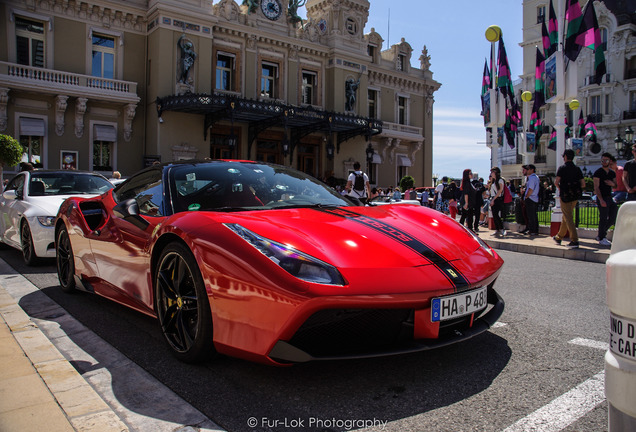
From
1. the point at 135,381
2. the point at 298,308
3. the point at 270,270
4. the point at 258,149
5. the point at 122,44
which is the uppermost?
the point at 122,44

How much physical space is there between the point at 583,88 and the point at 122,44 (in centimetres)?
4413

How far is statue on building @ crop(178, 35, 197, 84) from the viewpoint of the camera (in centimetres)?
2245

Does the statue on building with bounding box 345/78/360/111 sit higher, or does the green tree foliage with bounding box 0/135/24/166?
the statue on building with bounding box 345/78/360/111

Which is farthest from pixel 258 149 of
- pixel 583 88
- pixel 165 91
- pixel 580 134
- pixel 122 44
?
pixel 583 88

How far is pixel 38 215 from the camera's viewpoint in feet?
20.4

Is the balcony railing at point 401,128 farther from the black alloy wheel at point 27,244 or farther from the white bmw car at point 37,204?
the black alloy wheel at point 27,244

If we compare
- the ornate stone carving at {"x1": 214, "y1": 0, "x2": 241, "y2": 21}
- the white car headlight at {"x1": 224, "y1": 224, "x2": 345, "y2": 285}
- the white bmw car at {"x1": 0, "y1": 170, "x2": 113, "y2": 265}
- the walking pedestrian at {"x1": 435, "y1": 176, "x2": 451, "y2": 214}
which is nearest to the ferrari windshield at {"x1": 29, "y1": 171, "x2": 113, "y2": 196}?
the white bmw car at {"x1": 0, "y1": 170, "x2": 113, "y2": 265}

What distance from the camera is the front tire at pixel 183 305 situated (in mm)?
2605

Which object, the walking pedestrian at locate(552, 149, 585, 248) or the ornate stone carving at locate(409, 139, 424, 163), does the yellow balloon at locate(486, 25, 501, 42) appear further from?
the ornate stone carving at locate(409, 139, 424, 163)

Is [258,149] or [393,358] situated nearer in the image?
[393,358]

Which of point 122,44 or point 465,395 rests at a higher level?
point 122,44

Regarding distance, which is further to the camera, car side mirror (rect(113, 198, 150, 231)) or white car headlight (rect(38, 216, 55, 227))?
white car headlight (rect(38, 216, 55, 227))

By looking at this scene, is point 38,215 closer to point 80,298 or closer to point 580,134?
point 80,298

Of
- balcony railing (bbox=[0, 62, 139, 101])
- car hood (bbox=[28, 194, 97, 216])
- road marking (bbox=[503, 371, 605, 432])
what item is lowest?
road marking (bbox=[503, 371, 605, 432])
